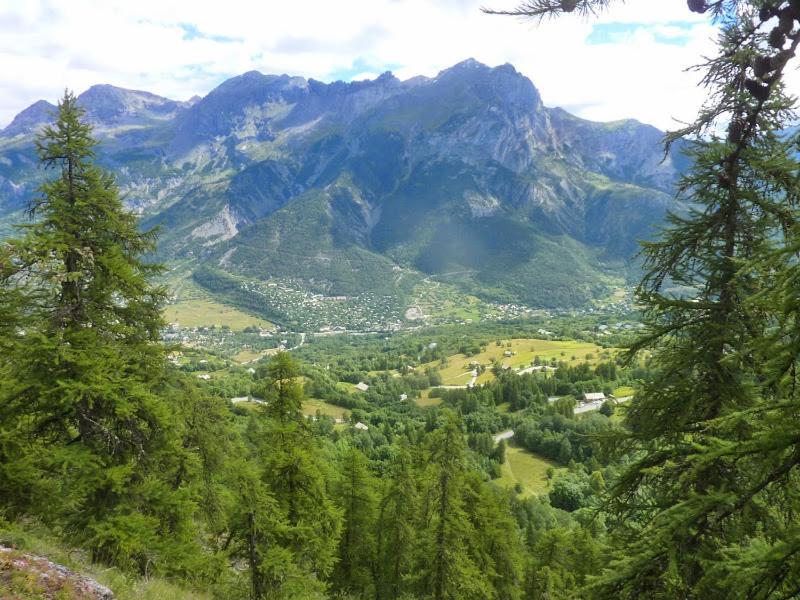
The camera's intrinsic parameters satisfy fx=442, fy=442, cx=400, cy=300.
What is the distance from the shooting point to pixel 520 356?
139 m

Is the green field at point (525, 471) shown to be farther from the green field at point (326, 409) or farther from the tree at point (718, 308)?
the tree at point (718, 308)

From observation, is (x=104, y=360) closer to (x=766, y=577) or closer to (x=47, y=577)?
(x=47, y=577)

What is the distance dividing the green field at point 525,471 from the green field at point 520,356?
41389 millimetres

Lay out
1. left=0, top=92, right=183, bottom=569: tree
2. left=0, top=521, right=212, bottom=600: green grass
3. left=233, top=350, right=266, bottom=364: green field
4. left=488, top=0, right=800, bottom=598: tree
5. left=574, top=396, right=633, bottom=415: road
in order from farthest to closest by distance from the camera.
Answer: left=233, top=350, right=266, bottom=364: green field, left=574, top=396, right=633, bottom=415: road, left=0, top=92, right=183, bottom=569: tree, left=0, top=521, right=212, bottom=600: green grass, left=488, top=0, right=800, bottom=598: tree

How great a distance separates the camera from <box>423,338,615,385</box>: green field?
126 m

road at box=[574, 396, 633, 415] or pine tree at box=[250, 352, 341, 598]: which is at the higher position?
pine tree at box=[250, 352, 341, 598]

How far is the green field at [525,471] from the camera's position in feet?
214

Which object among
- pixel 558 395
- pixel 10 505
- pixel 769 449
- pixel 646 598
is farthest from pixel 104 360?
pixel 558 395

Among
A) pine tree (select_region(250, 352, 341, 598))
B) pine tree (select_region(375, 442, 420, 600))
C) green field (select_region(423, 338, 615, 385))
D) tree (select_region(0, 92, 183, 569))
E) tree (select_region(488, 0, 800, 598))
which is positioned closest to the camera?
tree (select_region(488, 0, 800, 598))

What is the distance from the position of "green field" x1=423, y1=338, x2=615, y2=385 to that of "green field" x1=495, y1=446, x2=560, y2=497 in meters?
41.4

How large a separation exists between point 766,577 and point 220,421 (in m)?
22.4

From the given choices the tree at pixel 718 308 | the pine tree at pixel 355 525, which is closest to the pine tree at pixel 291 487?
the pine tree at pixel 355 525

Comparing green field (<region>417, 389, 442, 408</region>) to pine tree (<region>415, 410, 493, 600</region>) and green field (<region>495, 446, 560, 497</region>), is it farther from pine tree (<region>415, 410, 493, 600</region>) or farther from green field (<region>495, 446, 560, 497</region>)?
pine tree (<region>415, 410, 493, 600</region>)

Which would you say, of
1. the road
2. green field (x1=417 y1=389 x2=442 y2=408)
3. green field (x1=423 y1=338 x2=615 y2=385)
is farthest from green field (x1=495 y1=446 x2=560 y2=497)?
green field (x1=423 y1=338 x2=615 y2=385)
